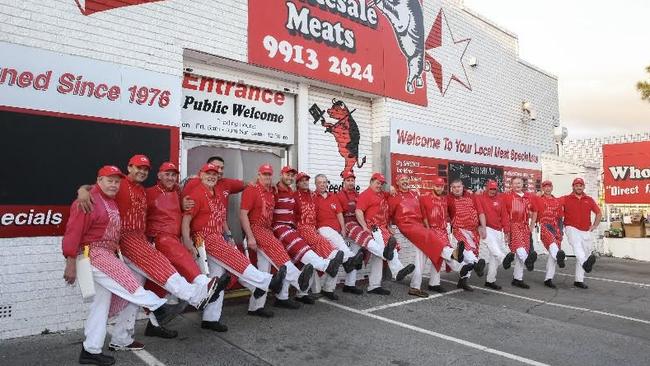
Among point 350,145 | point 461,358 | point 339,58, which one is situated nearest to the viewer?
point 461,358

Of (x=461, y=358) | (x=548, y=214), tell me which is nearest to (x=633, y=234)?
(x=548, y=214)

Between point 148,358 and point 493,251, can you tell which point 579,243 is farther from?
point 148,358

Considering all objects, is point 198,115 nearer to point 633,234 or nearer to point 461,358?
point 461,358

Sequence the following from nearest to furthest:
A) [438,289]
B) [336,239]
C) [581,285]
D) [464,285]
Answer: [336,239] < [438,289] < [464,285] < [581,285]

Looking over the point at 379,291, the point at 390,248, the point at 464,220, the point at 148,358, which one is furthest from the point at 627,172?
the point at 148,358

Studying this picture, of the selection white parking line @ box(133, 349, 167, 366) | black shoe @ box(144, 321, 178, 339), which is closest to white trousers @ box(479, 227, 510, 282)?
black shoe @ box(144, 321, 178, 339)

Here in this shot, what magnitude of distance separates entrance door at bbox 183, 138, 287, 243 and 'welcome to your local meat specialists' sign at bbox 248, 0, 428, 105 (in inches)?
54.3

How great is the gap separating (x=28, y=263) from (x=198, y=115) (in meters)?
2.98

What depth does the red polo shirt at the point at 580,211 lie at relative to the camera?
28.4ft

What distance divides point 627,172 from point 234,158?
15.0 m

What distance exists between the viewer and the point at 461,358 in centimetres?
444

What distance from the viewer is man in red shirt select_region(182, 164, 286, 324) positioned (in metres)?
5.18

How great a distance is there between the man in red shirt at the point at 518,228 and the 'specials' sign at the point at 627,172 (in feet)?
30.9

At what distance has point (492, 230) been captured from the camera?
8469 millimetres
